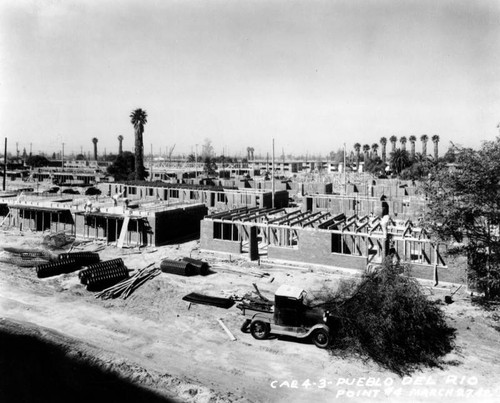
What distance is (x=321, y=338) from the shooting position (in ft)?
51.8

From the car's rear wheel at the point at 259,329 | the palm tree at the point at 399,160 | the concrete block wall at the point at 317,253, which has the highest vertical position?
the palm tree at the point at 399,160

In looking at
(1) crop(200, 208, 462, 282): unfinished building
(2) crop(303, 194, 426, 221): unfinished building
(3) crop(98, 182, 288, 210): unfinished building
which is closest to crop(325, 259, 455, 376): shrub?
(1) crop(200, 208, 462, 282): unfinished building

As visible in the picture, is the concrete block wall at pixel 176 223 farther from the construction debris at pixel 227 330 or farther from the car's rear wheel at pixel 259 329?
the car's rear wheel at pixel 259 329

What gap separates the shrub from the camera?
1491cm

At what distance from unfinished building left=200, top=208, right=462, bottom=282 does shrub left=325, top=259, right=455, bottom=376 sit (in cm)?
674

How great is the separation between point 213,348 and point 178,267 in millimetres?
9796

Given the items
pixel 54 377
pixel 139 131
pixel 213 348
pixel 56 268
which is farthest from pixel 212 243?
pixel 139 131

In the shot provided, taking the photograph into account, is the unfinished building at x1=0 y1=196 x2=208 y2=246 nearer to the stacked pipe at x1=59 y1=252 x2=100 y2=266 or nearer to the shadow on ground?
the stacked pipe at x1=59 y1=252 x2=100 y2=266

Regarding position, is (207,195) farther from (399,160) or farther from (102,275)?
(399,160)

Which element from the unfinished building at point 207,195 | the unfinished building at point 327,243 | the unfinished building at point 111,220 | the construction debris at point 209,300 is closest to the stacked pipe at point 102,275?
the construction debris at point 209,300

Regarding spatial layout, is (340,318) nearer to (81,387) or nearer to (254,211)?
(81,387)

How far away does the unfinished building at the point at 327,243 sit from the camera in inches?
948

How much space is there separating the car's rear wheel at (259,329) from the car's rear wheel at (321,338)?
6.51 feet

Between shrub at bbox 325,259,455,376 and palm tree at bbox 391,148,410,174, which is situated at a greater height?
palm tree at bbox 391,148,410,174
